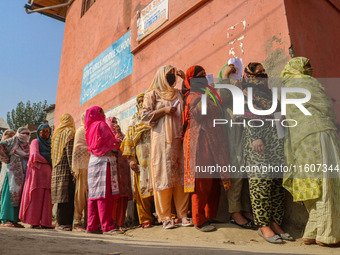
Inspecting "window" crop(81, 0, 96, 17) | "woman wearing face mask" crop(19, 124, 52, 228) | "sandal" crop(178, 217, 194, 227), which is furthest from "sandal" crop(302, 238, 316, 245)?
"window" crop(81, 0, 96, 17)

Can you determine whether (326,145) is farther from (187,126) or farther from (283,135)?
(187,126)

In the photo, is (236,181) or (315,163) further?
(236,181)

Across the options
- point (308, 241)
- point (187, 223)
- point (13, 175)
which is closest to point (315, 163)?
point (308, 241)

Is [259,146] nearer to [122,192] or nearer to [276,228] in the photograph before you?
[276,228]

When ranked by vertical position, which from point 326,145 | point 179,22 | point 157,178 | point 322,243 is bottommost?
point 322,243

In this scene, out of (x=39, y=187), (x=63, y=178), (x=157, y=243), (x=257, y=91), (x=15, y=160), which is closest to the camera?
(x=157, y=243)

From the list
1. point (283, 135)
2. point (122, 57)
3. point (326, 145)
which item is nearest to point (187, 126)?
point (283, 135)

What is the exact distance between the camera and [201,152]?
10.3ft

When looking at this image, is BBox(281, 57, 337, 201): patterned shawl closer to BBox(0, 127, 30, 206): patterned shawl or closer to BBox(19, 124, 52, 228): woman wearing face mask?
BBox(19, 124, 52, 228): woman wearing face mask

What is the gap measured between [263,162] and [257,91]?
0.67 m

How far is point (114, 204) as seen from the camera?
3928 millimetres

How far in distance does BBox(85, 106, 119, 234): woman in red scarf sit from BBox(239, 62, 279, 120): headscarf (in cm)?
171

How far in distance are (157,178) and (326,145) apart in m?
1.61

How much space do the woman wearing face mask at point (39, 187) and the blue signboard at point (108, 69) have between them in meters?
2.18
